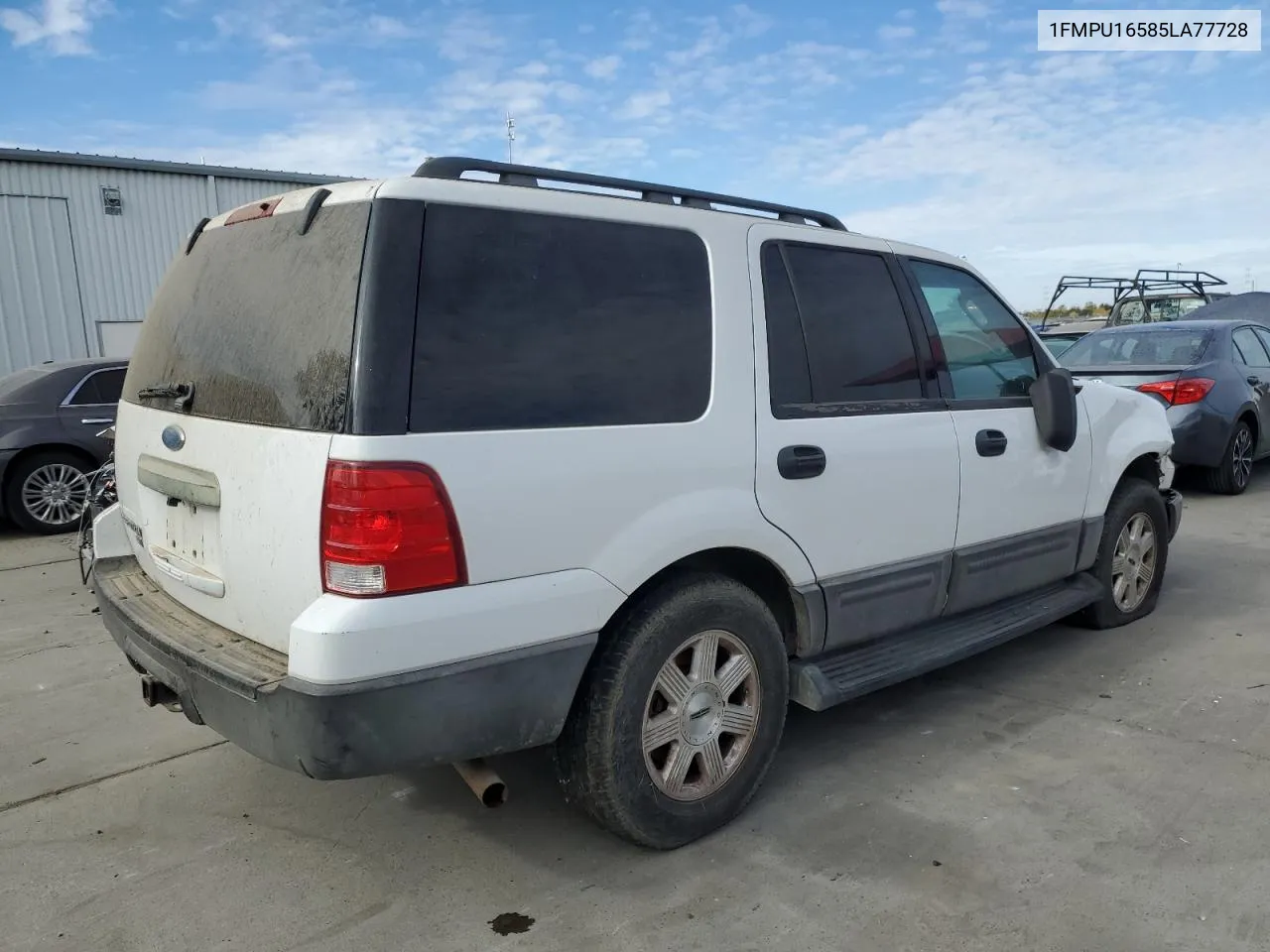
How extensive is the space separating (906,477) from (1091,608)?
6.70ft

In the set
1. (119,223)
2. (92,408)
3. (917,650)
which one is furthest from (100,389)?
(119,223)

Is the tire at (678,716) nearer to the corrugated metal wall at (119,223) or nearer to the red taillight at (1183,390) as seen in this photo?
the red taillight at (1183,390)

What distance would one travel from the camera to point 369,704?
7.48 feet

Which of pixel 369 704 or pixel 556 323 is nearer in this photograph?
pixel 369 704

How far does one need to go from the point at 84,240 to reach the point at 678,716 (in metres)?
15.1

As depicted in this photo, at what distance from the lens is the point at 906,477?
3490 mm

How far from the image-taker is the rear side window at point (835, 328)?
125 inches

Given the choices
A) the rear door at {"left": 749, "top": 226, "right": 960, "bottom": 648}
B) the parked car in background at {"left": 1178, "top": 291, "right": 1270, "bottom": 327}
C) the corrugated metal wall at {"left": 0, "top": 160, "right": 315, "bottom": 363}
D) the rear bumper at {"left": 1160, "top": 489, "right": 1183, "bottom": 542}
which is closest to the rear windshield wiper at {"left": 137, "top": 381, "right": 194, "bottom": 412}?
the rear door at {"left": 749, "top": 226, "right": 960, "bottom": 648}

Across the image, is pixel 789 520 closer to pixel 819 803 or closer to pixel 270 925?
pixel 819 803

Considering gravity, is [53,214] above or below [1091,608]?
above

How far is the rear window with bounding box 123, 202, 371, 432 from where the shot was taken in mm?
2400

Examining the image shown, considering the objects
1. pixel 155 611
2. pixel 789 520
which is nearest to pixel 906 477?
pixel 789 520

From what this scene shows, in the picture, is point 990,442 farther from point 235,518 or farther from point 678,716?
point 235,518

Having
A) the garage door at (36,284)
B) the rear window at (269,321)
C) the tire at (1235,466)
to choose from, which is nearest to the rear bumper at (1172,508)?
the tire at (1235,466)
